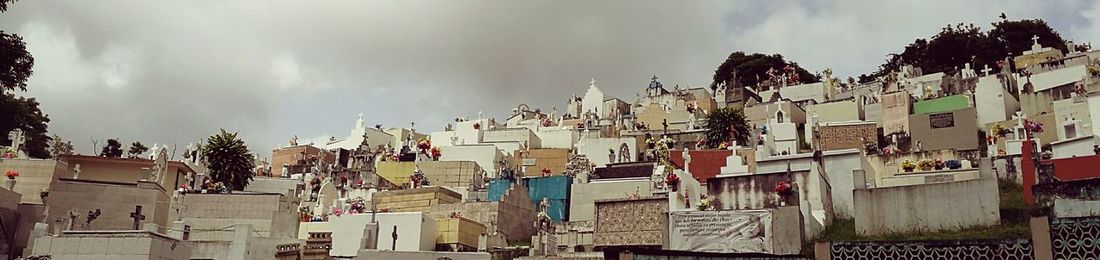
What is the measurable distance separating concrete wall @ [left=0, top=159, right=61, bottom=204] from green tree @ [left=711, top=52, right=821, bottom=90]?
5213 cm

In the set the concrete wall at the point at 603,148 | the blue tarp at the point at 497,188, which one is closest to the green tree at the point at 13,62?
the blue tarp at the point at 497,188

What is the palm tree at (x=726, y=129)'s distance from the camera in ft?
138

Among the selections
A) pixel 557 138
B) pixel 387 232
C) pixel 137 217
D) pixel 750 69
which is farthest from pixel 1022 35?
pixel 137 217

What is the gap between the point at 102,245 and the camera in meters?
22.4

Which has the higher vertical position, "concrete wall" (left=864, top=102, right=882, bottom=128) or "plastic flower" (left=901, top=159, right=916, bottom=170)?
"concrete wall" (left=864, top=102, right=882, bottom=128)

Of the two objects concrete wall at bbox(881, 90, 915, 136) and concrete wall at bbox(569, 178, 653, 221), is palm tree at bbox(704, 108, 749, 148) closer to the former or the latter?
concrete wall at bbox(881, 90, 915, 136)

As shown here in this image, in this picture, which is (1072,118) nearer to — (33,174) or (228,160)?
(228,160)

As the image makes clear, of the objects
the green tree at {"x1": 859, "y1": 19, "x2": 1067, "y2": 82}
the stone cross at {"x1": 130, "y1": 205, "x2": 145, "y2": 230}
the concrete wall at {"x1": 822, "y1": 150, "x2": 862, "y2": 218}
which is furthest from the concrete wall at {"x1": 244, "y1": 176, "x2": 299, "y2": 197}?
the green tree at {"x1": 859, "y1": 19, "x2": 1067, "y2": 82}

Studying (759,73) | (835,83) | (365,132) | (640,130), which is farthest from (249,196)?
(759,73)

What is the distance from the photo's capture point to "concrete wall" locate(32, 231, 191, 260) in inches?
872

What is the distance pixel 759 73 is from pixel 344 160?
1442 inches

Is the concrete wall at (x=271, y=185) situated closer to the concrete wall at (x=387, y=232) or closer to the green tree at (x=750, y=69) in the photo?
the concrete wall at (x=387, y=232)

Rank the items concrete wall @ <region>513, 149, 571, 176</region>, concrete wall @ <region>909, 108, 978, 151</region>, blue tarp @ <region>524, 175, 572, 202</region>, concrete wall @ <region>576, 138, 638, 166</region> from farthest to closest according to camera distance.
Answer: concrete wall @ <region>513, 149, 571, 176</region> < concrete wall @ <region>576, 138, 638, 166</region> < concrete wall @ <region>909, 108, 978, 151</region> < blue tarp @ <region>524, 175, 572, 202</region>

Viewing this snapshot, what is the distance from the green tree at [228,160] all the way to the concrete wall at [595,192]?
46.4 feet
